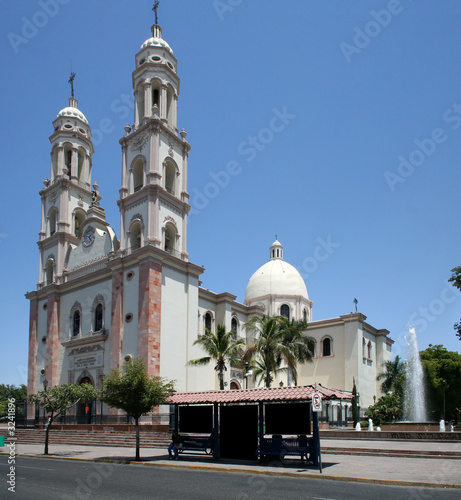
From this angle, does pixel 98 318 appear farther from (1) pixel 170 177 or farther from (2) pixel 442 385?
(2) pixel 442 385

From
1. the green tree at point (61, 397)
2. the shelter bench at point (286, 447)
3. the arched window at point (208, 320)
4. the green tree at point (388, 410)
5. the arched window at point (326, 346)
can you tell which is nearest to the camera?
the shelter bench at point (286, 447)

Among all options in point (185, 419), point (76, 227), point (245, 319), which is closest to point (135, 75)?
point (76, 227)

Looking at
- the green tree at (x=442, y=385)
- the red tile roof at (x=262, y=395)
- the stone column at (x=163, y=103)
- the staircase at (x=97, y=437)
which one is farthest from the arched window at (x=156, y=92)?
the green tree at (x=442, y=385)

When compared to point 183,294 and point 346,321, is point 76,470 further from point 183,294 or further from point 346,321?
point 346,321

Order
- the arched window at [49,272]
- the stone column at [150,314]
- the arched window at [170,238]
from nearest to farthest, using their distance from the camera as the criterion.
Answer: the stone column at [150,314] < the arched window at [170,238] < the arched window at [49,272]

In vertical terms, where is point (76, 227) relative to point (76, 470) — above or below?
above

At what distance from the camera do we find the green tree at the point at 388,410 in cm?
3881

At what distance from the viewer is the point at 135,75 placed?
41.7 meters

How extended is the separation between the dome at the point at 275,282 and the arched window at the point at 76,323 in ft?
71.9

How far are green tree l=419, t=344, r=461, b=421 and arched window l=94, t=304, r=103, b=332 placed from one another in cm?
3165

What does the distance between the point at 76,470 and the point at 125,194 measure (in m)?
25.9

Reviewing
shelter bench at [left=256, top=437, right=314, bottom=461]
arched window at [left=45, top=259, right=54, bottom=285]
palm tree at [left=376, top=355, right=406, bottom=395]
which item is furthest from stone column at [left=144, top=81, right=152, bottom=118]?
palm tree at [left=376, top=355, right=406, bottom=395]

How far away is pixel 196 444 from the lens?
19.5 meters

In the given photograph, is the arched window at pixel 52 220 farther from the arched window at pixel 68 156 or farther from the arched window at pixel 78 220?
the arched window at pixel 68 156
